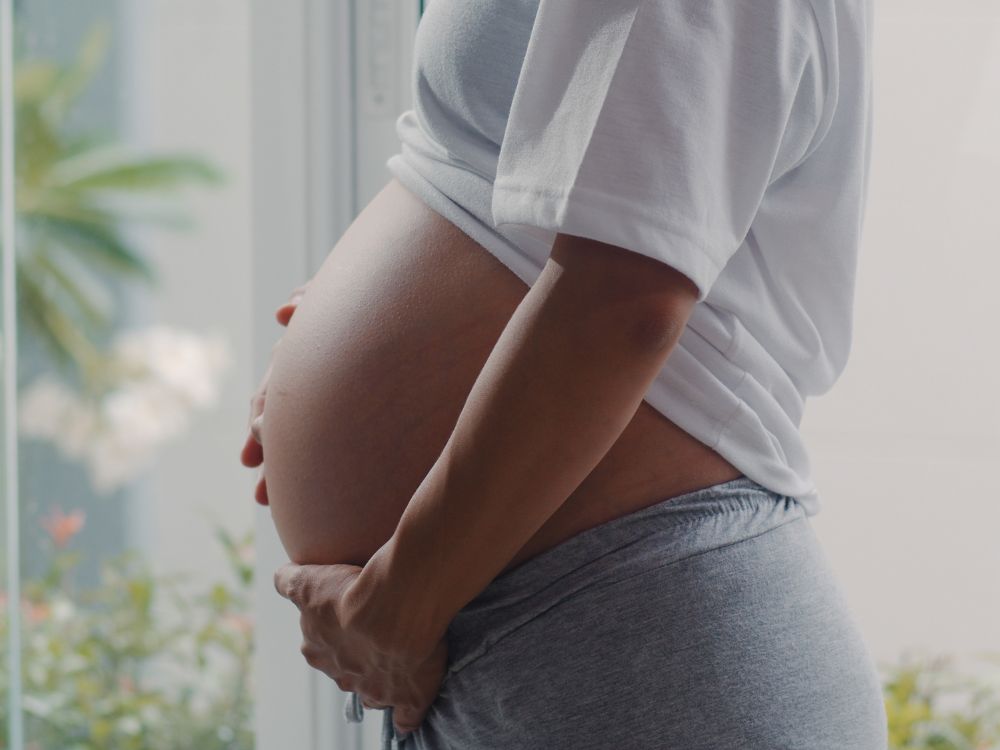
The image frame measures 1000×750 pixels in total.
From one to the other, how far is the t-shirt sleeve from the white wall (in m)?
0.69

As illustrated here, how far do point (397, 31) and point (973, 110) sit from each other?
735 mm

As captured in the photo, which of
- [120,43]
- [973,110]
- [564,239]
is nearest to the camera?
[564,239]

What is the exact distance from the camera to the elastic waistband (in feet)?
1.98

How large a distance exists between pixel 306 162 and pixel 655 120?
93 cm

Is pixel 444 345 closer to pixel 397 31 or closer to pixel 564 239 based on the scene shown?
pixel 564 239

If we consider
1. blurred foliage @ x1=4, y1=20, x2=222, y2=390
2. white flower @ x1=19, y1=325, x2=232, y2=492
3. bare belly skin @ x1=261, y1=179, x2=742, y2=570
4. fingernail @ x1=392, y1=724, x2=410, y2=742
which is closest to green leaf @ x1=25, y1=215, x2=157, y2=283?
blurred foliage @ x1=4, y1=20, x2=222, y2=390

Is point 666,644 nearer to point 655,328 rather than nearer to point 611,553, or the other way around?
point 611,553

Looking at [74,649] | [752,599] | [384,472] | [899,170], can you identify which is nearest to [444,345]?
[384,472]

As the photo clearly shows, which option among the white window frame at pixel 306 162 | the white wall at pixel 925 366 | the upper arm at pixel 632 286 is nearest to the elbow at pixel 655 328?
the upper arm at pixel 632 286

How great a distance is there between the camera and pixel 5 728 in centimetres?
158

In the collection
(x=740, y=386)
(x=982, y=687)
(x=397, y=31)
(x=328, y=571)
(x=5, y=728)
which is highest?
(x=397, y=31)

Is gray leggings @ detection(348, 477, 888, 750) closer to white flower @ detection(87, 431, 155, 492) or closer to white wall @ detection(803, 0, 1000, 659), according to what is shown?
white wall @ detection(803, 0, 1000, 659)

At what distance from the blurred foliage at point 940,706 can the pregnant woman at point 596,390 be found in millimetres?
597

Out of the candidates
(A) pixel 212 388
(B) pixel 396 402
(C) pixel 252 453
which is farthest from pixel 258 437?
(A) pixel 212 388
